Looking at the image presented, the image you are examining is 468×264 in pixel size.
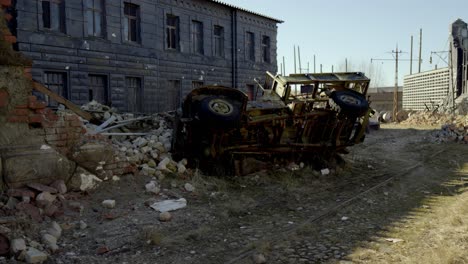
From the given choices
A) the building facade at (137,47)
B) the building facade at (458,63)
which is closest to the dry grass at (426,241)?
the building facade at (137,47)

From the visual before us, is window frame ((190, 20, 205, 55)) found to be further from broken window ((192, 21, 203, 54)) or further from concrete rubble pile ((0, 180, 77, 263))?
concrete rubble pile ((0, 180, 77, 263))

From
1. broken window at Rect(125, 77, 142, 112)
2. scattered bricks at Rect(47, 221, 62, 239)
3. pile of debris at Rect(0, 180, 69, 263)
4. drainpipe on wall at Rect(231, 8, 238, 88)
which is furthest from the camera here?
drainpipe on wall at Rect(231, 8, 238, 88)

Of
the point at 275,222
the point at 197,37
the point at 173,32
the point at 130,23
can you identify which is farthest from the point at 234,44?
the point at 275,222

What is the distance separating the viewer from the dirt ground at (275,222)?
4.65 meters

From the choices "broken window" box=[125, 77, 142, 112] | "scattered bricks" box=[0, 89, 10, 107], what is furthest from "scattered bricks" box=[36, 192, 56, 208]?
"broken window" box=[125, 77, 142, 112]

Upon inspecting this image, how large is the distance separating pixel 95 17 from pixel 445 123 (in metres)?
19.6

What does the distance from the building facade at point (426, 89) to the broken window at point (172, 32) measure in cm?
1989

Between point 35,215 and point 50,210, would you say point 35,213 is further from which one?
point 50,210

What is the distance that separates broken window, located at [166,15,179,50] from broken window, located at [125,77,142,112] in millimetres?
2697

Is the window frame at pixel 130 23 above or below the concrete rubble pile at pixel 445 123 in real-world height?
above

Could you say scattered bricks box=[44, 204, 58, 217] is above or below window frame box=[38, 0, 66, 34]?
below

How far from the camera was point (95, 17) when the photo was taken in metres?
15.2

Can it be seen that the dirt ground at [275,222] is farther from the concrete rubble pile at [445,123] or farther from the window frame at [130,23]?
the window frame at [130,23]

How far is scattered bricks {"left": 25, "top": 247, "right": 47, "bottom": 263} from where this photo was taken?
414 centimetres
